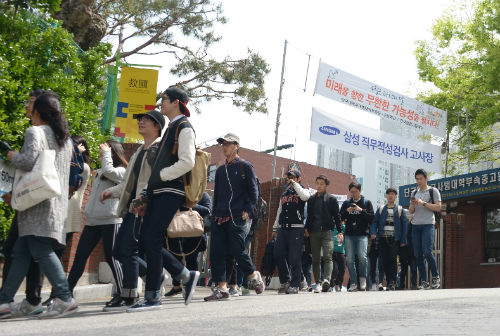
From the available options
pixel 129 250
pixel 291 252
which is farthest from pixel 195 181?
pixel 291 252

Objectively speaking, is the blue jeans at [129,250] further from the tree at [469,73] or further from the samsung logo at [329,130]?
the tree at [469,73]

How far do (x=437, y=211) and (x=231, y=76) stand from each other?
44.1 ft

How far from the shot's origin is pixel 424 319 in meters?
4.29


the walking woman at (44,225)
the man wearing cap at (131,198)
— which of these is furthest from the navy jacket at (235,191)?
the walking woman at (44,225)

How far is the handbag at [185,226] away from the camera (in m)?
5.90

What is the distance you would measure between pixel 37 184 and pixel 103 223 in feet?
5.13

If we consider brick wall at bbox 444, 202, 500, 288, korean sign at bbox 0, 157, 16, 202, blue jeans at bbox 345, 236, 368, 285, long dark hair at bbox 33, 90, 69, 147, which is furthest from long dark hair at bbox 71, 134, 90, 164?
brick wall at bbox 444, 202, 500, 288

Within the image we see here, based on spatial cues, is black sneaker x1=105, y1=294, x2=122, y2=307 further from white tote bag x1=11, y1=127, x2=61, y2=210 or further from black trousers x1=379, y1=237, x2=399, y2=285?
black trousers x1=379, y1=237, x2=399, y2=285

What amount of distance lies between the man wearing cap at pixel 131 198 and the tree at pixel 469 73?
20.6m

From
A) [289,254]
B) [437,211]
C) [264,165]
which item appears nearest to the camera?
[289,254]

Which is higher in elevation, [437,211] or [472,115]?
[472,115]

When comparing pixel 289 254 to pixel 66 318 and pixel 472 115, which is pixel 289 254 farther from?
pixel 472 115

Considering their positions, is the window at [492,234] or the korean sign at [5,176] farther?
the window at [492,234]

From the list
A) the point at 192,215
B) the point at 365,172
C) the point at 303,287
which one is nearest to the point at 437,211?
the point at 303,287
